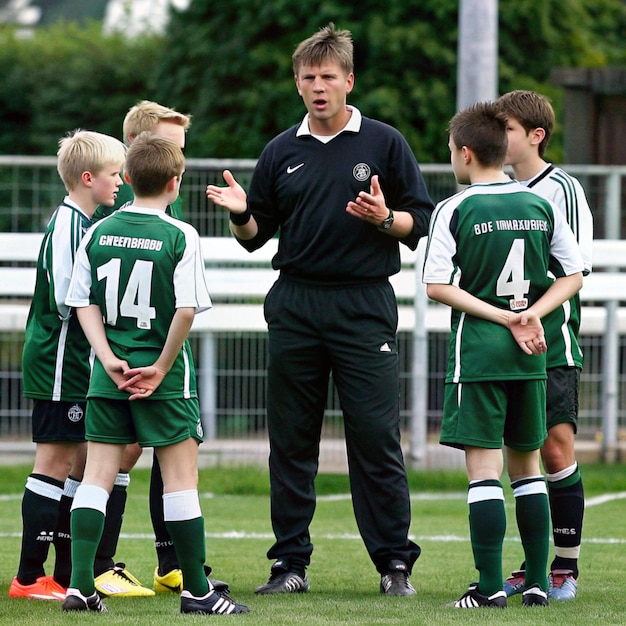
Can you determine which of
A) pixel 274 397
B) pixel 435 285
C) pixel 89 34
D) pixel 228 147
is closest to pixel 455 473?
pixel 274 397

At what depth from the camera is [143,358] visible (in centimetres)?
492

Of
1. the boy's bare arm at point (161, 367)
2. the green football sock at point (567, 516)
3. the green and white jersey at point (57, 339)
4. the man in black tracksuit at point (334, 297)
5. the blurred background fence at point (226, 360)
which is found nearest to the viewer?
the boy's bare arm at point (161, 367)

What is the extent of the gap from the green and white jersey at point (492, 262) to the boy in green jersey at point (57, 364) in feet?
4.40

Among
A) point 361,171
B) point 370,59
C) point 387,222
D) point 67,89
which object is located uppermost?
point 67,89

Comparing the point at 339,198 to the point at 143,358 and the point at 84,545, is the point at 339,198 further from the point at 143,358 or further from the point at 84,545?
the point at 84,545

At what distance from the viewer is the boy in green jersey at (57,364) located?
5316 mm

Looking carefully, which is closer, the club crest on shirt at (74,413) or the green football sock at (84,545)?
the green football sock at (84,545)

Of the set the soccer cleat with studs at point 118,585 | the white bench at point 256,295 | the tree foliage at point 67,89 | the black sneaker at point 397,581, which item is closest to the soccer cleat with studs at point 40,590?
the soccer cleat with studs at point 118,585

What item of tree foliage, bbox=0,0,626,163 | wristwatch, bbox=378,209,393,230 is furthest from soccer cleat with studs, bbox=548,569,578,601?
tree foliage, bbox=0,0,626,163

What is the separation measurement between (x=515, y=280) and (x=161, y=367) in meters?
1.32

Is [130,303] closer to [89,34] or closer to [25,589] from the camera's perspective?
[25,589]

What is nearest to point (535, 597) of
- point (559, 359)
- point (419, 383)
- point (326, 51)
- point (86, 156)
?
point (559, 359)

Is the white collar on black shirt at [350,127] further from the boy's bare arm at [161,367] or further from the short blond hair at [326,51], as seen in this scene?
the boy's bare arm at [161,367]

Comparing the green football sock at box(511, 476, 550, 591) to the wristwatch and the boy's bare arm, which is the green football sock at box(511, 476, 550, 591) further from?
the boy's bare arm
